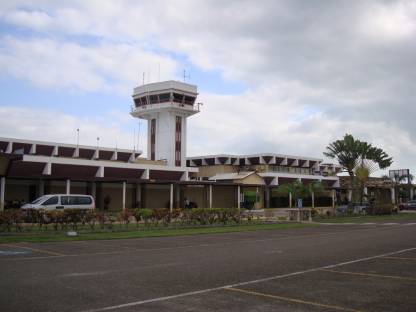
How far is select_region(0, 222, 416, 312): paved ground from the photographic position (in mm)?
7578

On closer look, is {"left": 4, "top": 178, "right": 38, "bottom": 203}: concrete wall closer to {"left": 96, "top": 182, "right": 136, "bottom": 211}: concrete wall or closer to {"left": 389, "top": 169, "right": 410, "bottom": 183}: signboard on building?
{"left": 96, "top": 182, "right": 136, "bottom": 211}: concrete wall

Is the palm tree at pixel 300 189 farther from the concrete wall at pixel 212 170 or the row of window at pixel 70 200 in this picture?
the concrete wall at pixel 212 170

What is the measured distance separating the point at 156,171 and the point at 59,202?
2490 centimetres

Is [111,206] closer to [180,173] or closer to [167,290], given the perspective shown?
[180,173]

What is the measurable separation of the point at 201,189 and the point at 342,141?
18.5 m

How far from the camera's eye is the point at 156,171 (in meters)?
55.9

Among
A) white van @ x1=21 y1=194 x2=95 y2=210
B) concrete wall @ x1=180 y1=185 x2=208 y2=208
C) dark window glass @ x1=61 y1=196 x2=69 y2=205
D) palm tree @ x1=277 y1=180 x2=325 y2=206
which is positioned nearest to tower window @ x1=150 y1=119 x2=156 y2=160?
concrete wall @ x1=180 y1=185 x2=208 y2=208

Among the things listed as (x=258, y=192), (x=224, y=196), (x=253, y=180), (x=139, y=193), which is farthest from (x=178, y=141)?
(x=139, y=193)

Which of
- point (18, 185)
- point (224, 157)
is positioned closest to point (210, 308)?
point (18, 185)

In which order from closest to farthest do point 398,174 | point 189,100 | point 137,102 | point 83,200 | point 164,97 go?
point 83,200, point 164,97, point 189,100, point 137,102, point 398,174

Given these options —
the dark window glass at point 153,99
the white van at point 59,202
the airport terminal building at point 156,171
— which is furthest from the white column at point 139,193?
the white van at point 59,202

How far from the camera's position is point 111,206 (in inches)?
2030

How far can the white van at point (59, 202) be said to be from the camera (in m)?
30.4

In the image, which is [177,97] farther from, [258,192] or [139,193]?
[139,193]
